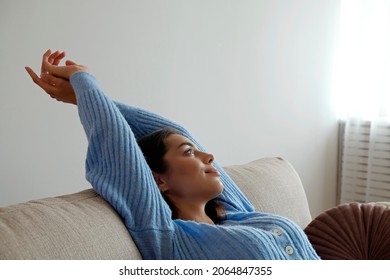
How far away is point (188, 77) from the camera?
9.30 feet

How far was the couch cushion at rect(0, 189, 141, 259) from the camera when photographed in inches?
46.6

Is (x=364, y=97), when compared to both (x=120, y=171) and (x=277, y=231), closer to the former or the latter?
(x=277, y=231)

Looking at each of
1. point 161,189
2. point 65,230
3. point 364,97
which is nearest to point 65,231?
point 65,230

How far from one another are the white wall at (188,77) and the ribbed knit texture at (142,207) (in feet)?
2.31

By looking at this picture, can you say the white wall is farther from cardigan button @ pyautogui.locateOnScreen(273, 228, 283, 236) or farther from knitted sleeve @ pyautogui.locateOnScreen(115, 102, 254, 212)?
cardigan button @ pyautogui.locateOnScreen(273, 228, 283, 236)

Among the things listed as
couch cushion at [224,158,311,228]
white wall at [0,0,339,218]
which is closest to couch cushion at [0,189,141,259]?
couch cushion at [224,158,311,228]

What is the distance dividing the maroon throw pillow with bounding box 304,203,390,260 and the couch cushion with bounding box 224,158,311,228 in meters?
0.14

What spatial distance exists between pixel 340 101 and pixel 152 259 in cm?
263

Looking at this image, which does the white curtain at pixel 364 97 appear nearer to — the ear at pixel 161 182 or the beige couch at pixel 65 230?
the ear at pixel 161 182

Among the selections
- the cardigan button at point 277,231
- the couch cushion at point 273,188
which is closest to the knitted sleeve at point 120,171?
the cardigan button at point 277,231

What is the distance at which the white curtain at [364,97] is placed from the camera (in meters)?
3.61

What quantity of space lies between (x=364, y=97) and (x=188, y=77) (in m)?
1.28

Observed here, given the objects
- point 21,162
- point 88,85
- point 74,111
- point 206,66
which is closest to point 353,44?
point 206,66

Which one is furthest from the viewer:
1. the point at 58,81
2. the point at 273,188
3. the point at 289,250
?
the point at 273,188
